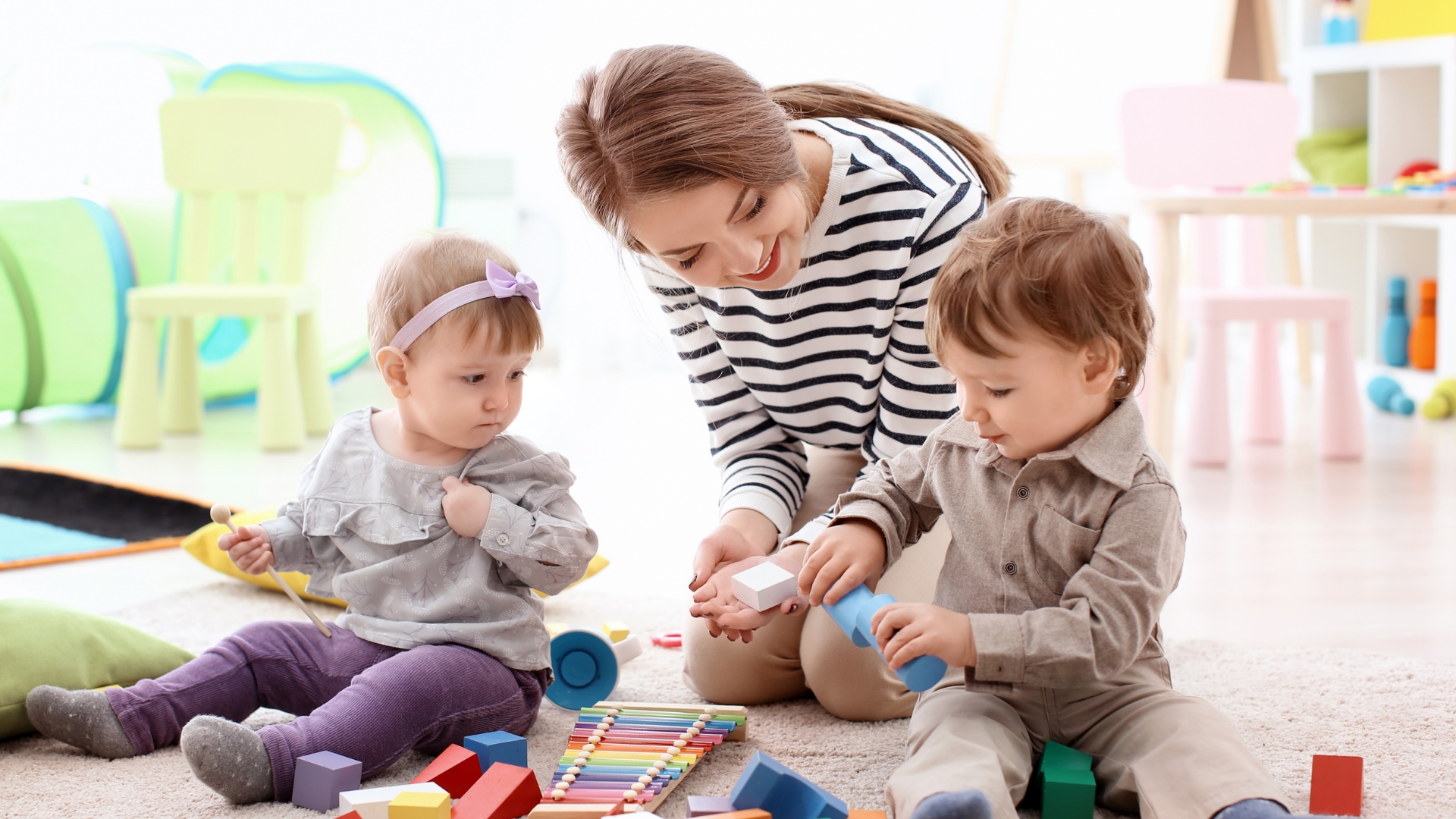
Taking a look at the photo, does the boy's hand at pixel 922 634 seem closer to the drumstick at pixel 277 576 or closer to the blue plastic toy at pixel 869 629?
the blue plastic toy at pixel 869 629

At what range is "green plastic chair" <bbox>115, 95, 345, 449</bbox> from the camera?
9.00 feet

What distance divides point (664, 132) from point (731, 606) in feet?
1.28

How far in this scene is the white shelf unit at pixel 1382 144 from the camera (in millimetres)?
2994

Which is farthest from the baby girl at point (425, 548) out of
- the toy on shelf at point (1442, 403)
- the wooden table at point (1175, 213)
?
the toy on shelf at point (1442, 403)

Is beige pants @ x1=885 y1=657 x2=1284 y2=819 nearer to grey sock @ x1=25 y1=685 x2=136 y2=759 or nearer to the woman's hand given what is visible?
the woman's hand

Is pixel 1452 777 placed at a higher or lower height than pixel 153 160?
lower

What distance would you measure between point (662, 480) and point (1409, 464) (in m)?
1.39

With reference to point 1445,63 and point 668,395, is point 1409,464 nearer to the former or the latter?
point 1445,63

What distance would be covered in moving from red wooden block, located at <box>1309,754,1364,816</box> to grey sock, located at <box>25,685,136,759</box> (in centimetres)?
Answer: 97

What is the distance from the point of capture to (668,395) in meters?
3.35

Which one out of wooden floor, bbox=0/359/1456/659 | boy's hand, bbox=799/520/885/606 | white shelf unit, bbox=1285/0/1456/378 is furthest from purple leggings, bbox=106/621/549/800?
white shelf unit, bbox=1285/0/1456/378

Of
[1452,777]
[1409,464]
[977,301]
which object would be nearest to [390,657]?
[977,301]

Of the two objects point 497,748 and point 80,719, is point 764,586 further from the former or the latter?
point 80,719

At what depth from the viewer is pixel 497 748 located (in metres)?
1.04
